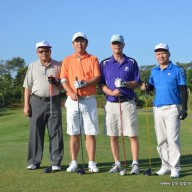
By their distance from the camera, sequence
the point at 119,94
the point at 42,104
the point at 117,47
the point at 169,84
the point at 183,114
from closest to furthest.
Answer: the point at 183,114 → the point at 169,84 → the point at 119,94 → the point at 117,47 → the point at 42,104

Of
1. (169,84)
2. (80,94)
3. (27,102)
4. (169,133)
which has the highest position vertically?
(169,84)

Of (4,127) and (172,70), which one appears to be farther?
(4,127)

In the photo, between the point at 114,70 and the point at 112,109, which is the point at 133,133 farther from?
the point at 114,70

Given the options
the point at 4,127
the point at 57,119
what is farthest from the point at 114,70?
the point at 4,127

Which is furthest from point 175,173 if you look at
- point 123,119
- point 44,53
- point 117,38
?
point 44,53

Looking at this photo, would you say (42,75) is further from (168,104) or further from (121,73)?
(168,104)

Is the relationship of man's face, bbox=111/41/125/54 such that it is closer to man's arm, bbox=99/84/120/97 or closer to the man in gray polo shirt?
man's arm, bbox=99/84/120/97

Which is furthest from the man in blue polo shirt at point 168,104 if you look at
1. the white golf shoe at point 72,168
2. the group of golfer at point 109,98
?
the white golf shoe at point 72,168

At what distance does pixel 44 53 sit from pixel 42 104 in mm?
899

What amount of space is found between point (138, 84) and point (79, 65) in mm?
1028

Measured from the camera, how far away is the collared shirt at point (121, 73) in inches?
257

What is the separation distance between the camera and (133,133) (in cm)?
654

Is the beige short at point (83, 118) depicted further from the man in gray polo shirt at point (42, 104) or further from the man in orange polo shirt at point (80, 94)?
the man in gray polo shirt at point (42, 104)

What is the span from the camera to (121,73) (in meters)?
6.52
